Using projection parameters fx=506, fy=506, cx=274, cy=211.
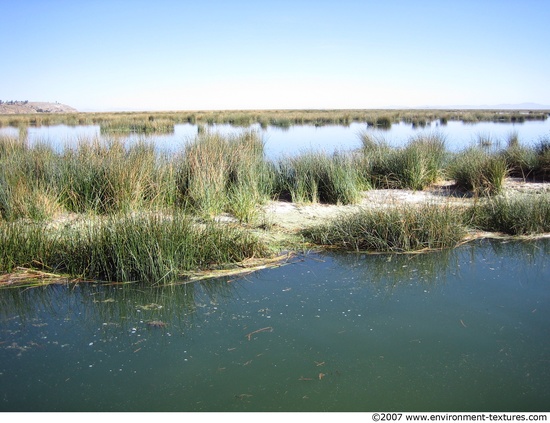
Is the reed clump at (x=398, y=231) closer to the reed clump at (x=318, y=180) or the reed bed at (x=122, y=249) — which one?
the reed bed at (x=122, y=249)

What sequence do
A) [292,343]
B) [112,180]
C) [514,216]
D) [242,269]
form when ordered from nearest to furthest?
[292,343] < [242,269] < [514,216] < [112,180]

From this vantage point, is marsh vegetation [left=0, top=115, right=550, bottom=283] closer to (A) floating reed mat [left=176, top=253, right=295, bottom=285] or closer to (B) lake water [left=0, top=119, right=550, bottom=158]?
(A) floating reed mat [left=176, top=253, right=295, bottom=285]

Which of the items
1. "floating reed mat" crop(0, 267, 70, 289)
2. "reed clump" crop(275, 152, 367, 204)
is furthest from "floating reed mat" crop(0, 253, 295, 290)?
"reed clump" crop(275, 152, 367, 204)

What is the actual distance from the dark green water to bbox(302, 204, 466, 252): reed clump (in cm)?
61

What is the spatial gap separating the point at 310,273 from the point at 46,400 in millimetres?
2725

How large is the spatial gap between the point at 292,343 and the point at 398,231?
→ 2620 mm

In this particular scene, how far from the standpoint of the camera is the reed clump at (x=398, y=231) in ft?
18.8

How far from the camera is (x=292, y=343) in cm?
357

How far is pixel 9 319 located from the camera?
4035 mm

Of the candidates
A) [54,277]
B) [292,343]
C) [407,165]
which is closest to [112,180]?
[54,277]

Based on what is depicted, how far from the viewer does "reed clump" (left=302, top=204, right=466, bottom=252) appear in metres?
5.73

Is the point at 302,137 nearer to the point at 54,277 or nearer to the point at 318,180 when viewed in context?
the point at 318,180

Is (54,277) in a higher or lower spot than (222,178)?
lower

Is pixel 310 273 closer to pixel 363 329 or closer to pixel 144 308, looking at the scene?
pixel 363 329
